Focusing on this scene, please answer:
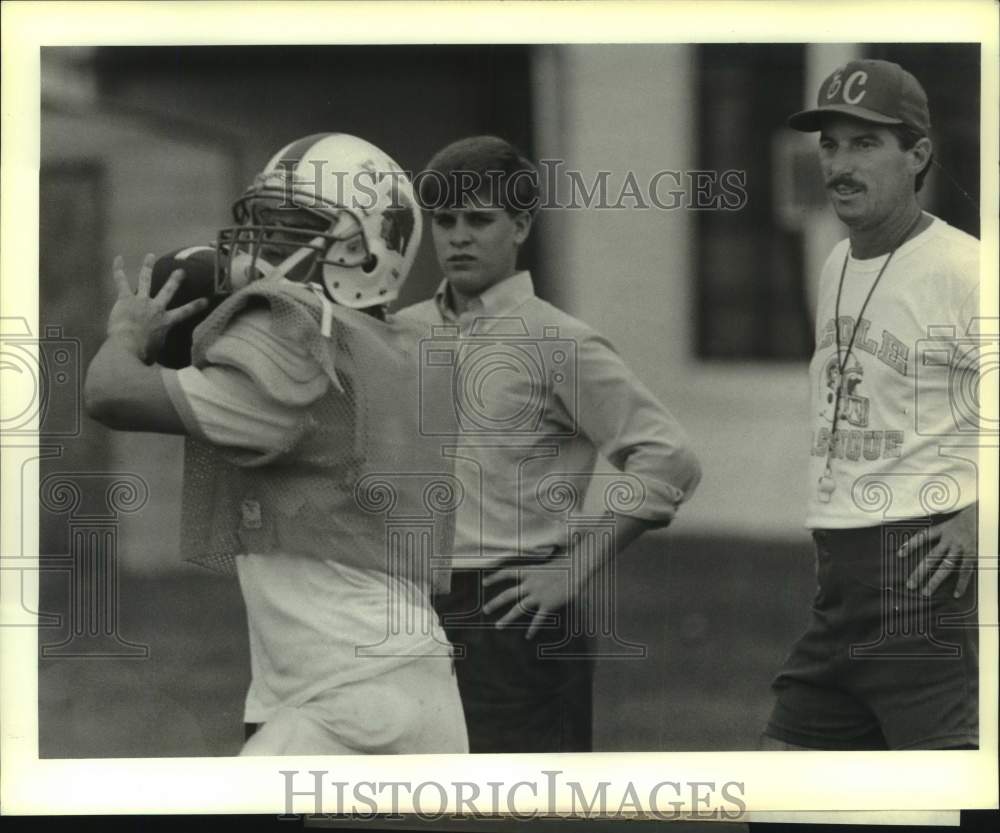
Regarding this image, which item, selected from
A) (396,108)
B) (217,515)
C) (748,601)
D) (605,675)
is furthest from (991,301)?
(217,515)

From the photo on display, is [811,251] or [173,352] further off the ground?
[811,251]

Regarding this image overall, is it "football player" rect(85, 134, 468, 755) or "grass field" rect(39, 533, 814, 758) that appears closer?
"football player" rect(85, 134, 468, 755)

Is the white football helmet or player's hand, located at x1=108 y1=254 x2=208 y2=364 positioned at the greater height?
the white football helmet

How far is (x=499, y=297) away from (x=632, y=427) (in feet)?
1.76

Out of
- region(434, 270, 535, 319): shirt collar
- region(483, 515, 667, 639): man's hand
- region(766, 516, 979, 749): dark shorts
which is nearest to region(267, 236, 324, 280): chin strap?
region(434, 270, 535, 319): shirt collar

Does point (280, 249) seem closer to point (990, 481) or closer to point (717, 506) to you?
point (717, 506)

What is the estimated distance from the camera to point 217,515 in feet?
13.3

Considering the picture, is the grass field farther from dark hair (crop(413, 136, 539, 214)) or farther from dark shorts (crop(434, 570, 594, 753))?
dark hair (crop(413, 136, 539, 214))

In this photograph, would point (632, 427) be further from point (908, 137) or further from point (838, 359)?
point (908, 137)

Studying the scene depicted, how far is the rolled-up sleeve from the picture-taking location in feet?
13.3

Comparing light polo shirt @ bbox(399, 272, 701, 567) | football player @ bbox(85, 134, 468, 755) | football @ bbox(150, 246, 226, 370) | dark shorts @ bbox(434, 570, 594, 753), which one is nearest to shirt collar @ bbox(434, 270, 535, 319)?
light polo shirt @ bbox(399, 272, 701, 567)

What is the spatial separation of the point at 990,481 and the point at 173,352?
240 cm

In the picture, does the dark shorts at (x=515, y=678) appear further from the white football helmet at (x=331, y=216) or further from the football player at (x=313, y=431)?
the white football helmet at (x=331, y=216)

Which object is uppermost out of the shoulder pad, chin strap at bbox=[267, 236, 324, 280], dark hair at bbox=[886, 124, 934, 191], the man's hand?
dark hair at bbox=[886, 124, 934, 191]
